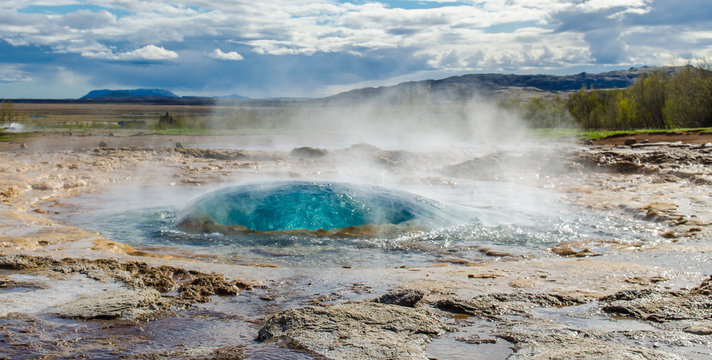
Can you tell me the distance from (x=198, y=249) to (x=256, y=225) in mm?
1136

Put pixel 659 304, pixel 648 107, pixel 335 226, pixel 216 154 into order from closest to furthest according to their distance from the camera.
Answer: pixel 659 304, pixel 335 226, pixel 216 154, pixel 648 107

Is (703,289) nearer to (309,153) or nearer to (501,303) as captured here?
(501,303)

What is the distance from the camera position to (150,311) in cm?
358

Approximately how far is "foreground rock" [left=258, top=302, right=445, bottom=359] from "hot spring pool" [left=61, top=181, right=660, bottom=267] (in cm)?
194

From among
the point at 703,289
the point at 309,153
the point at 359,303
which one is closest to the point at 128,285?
the point at 359,303

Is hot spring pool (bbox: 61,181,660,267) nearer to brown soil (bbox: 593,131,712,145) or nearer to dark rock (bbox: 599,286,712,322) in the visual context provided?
dark rock (bbox: 599,286,712,322)

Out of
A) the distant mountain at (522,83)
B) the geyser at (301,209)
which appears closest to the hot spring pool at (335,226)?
the geyser at (301,209)

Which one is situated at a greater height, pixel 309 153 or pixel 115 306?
pixel 309 153

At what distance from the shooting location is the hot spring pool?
5.92m

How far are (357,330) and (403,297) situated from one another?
2.39 feet

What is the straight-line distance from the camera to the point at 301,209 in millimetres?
7227

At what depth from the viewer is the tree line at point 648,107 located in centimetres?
2533

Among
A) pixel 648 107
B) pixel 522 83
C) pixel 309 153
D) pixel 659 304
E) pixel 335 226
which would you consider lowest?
pixel 335 226

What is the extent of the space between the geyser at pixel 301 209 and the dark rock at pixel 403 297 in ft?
10.2
